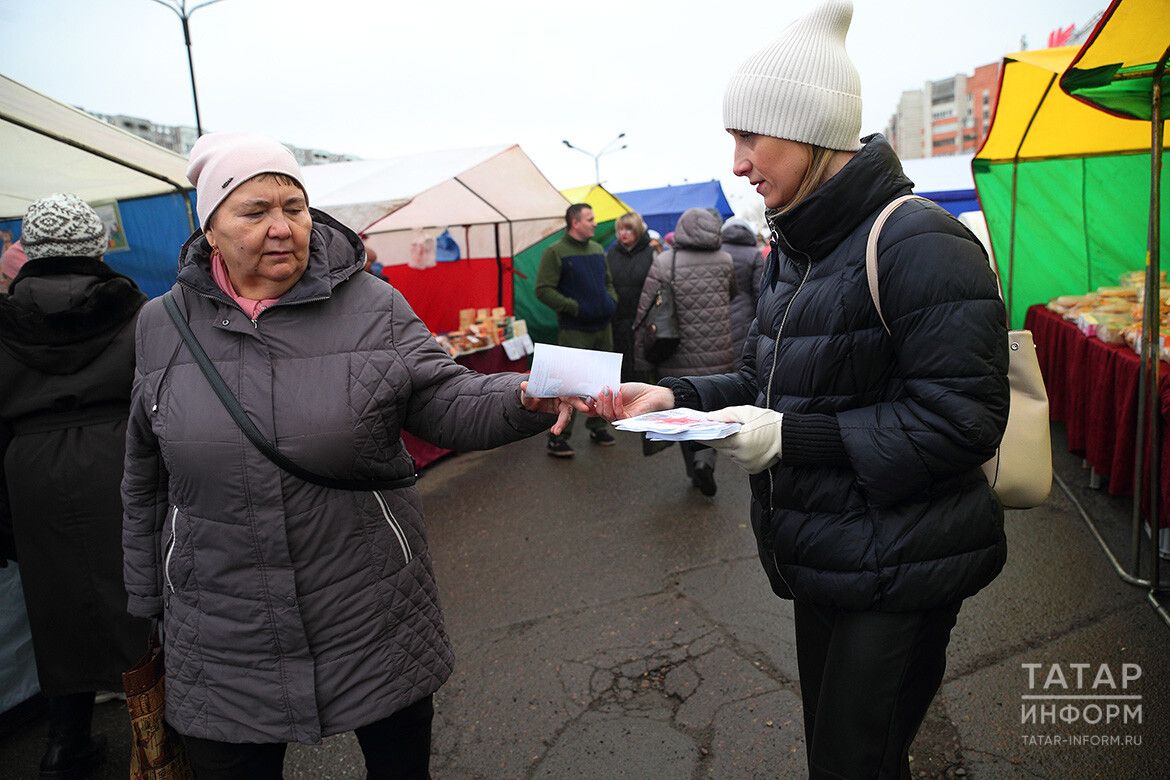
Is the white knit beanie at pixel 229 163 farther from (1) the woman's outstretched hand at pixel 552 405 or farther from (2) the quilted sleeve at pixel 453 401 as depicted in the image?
(1) the woman's outstretched hand at pixel 552 405

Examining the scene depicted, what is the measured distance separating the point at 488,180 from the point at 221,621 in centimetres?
717

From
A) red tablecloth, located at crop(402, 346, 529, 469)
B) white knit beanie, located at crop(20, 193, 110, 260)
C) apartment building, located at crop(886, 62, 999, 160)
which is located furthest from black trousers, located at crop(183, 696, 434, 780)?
apartment building, located at crop(886, 62, 999, 160)

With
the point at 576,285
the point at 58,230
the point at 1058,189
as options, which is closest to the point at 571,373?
the point at 58,230

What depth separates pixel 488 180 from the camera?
8.48 m

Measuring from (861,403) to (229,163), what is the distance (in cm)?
156

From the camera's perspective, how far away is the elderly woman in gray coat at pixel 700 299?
5.90 m

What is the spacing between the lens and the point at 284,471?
1.82 meters

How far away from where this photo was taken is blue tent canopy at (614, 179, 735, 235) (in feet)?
52.0

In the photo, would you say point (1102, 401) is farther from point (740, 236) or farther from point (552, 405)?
point (552, 405)

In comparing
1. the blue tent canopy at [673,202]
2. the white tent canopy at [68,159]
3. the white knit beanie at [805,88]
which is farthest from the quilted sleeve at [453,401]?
the blue tent canopy at [673,202]

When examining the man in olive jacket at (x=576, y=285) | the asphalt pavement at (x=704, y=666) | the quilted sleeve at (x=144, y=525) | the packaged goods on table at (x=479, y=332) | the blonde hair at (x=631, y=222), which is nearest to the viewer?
the quilted sleeve at (x=144, y=525)

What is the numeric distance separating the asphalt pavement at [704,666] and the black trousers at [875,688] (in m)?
0.05

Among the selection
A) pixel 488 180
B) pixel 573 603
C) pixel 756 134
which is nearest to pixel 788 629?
pixel 573 603

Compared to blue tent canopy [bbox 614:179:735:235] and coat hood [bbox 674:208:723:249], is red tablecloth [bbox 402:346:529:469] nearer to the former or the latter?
coat hood [bbox 674:208:723:249]
